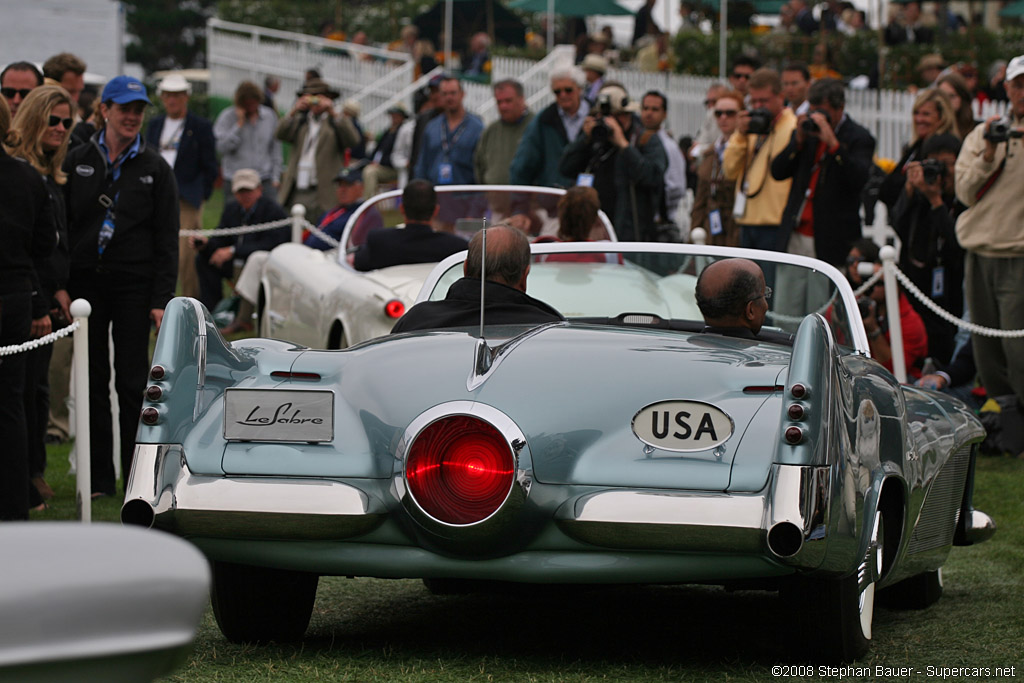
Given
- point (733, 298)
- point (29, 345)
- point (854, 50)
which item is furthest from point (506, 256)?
point (854, 50)

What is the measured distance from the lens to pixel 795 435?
12.9 ft

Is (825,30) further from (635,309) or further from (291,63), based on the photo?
(635,309)

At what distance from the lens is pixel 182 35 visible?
53781 millimetres

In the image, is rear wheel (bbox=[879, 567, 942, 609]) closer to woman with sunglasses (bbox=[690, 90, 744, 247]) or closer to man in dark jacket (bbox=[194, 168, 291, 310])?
woman with sunglasses (bbox=[690, 90, 744, 247])

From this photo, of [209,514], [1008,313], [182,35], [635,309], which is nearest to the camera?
[209,514]

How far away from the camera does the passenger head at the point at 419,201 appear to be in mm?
9062

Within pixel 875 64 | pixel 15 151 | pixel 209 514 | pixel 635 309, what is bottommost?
pixel 209 514

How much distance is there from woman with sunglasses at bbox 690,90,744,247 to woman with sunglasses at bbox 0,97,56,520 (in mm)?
5747

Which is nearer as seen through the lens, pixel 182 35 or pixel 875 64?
pixel 875 64

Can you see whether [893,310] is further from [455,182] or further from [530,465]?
[530,465]

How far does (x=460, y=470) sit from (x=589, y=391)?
419mm

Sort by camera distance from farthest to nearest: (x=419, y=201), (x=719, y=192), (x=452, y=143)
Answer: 1. (x=452, y=143)
2. (x=719, y=192)
3. (x=419, y=201)

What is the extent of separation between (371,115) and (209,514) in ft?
85.0

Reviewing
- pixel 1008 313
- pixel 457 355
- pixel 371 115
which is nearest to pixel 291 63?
pixel 371 115
